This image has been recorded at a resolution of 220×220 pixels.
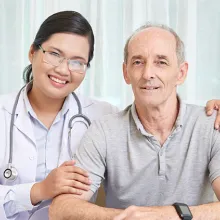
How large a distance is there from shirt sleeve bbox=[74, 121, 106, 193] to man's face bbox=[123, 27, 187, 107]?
23 centimetres

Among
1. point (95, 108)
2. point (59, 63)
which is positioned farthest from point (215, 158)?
point (59, 63)

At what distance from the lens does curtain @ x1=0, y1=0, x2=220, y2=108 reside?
2.50m

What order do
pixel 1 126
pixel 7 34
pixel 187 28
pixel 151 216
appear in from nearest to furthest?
1. pixel 151 216
2. pixel 1 126
3. pixel 187 28
4. pixel 7 34

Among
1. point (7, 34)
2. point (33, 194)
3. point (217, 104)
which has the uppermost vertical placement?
point (7, 34)

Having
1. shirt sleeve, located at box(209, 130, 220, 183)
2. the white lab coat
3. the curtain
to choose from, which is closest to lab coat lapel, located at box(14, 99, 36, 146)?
the white lab coat

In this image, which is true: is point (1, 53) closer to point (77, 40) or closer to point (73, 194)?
point (77, 40)

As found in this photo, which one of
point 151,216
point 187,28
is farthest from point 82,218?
point 187,28

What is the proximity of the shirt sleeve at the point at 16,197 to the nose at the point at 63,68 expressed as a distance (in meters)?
0.50

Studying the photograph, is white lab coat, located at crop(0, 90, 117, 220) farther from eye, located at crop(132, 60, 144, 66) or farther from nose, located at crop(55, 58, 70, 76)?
eye, located at crop(132, 60, 144, 66)

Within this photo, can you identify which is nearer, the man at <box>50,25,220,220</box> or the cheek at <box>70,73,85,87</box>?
the man at <box>50,25,220,220</box>

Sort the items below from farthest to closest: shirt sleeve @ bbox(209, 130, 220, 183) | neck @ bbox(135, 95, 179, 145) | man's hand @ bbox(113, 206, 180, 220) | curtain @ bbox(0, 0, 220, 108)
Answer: curtain @ bbox(0, 0, 220, 108) → neck @ bbox(135, 95, 179, 145) → shirt sleeve @ bbox(209, 130, 220, 183) → man's hand @ bbox(113, 206, 180, 220)

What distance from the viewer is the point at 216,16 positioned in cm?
250

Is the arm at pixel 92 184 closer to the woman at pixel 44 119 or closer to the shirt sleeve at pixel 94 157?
the shirt sleeve at pixel 94 157

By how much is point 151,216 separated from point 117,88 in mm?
1415
